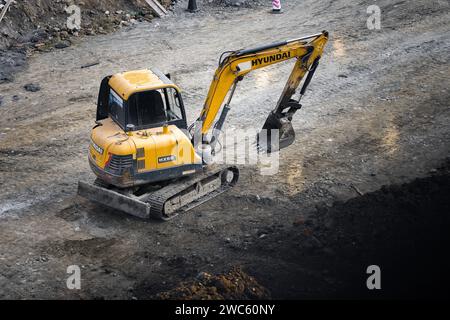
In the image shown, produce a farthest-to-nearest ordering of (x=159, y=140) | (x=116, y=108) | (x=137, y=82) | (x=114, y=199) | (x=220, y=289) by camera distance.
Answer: (x=116, y=108)
(x=114, y=199)
(x=137, y=82)
(x=159, y=140)
(x=220, y=289)

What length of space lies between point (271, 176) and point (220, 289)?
13.8ft

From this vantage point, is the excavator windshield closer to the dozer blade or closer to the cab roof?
the cab roof

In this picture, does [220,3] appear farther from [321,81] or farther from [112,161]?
[112,161]

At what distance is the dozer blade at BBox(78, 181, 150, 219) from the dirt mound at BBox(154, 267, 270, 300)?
1.98 meters

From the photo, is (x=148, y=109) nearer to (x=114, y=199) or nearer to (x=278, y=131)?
(x=114, y=199)

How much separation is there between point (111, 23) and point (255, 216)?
10.9m

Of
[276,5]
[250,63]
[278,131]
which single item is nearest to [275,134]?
[278,131]

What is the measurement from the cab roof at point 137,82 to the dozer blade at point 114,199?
175cm

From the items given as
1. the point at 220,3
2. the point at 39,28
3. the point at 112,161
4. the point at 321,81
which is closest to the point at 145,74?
the point at 112,161

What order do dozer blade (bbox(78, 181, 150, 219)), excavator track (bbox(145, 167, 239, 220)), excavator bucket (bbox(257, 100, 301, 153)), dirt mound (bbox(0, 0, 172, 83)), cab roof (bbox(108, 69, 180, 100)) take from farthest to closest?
dirt mound (bbox(0, 0, 172, 83))
excavator bucket (bbox(257, 100, 301, 153))
excavator track (bbox(145, 167, 239, 220))
dozer blade (bbox(78, 181, 150, 219))
cab roof (bbox(108, 69, 180, 100))

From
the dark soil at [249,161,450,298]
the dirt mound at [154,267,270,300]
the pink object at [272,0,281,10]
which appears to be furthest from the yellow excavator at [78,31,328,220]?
the pink object at [272,0,281,10]

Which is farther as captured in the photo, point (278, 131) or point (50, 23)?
point (50, 23)

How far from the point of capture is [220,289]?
10.9 m

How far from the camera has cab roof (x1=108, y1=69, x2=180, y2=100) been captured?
12.7 meters
